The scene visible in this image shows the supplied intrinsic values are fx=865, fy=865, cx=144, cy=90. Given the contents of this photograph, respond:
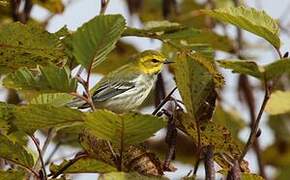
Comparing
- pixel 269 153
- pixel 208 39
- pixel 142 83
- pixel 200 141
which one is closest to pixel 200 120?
pixel 200 141

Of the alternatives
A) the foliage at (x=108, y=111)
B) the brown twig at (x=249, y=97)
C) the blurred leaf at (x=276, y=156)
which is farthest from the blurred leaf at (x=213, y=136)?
the blurred leaf at (x=276, y=156)

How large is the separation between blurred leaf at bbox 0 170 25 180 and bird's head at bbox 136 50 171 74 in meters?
1.57

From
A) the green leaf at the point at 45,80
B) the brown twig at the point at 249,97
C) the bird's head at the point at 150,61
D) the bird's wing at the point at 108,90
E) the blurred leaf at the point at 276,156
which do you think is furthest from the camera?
the blurred leaf at the point at 276,156

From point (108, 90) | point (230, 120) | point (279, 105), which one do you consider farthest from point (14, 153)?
point (230, 120)

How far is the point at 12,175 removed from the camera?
1.75 m

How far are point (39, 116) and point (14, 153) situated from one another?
6.6 inches

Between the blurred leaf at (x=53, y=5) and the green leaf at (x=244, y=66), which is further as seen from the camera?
the blurred leaf at (x=53, y=5)

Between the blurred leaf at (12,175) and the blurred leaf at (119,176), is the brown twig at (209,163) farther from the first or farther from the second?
the blurred leaf at (12,175)

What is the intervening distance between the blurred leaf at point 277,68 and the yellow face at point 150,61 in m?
1.69

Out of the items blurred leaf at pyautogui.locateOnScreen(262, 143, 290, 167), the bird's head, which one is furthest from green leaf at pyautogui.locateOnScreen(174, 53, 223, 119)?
blurred leaf at pyautogui.locateOnScreen(262, 143, 290, 167)

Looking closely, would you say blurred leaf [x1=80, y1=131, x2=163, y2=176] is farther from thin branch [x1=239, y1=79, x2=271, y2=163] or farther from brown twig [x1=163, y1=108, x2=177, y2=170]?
thin branch [x1=239, y1=79, x2=271, y2=163]

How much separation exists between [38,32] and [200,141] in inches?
16.5

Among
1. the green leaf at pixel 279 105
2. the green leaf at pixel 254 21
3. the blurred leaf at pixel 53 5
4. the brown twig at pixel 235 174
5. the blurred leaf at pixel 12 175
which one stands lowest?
A: the blurred leaf at pixel 12 175

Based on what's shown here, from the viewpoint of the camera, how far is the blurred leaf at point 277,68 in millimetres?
1575
